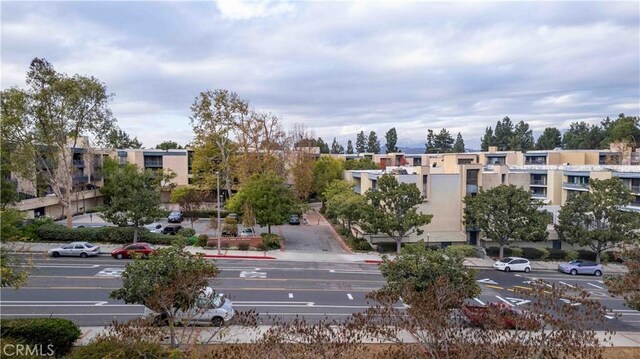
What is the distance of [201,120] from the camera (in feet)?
164

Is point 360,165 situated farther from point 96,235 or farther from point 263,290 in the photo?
point 263,290

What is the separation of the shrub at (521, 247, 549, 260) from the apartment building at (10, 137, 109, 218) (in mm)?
39796

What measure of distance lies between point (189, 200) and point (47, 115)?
57.4 ft

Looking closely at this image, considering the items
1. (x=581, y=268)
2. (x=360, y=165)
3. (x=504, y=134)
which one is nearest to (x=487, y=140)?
(x=504, y=134)

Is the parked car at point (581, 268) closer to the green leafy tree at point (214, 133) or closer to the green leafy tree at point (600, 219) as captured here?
the green leafy tree at point (600, 219)

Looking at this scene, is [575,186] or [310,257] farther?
[575,186]

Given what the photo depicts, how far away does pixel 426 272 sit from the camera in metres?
17.5

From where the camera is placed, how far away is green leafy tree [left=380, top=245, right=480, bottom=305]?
17.3 metres

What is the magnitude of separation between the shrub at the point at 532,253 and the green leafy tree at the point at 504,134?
90828 millimetres

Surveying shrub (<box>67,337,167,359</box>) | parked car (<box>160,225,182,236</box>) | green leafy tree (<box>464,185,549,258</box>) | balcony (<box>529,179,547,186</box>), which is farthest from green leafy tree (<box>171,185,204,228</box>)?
balcony (<box>529,179,547,186</box>)

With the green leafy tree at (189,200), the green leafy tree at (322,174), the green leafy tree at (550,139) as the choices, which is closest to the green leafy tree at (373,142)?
the green leafy tree at (550,139)

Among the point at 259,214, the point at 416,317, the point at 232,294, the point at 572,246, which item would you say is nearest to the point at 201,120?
the point at 259,214

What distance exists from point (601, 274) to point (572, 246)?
5.76 m

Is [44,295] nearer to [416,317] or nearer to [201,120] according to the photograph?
[416,317]
